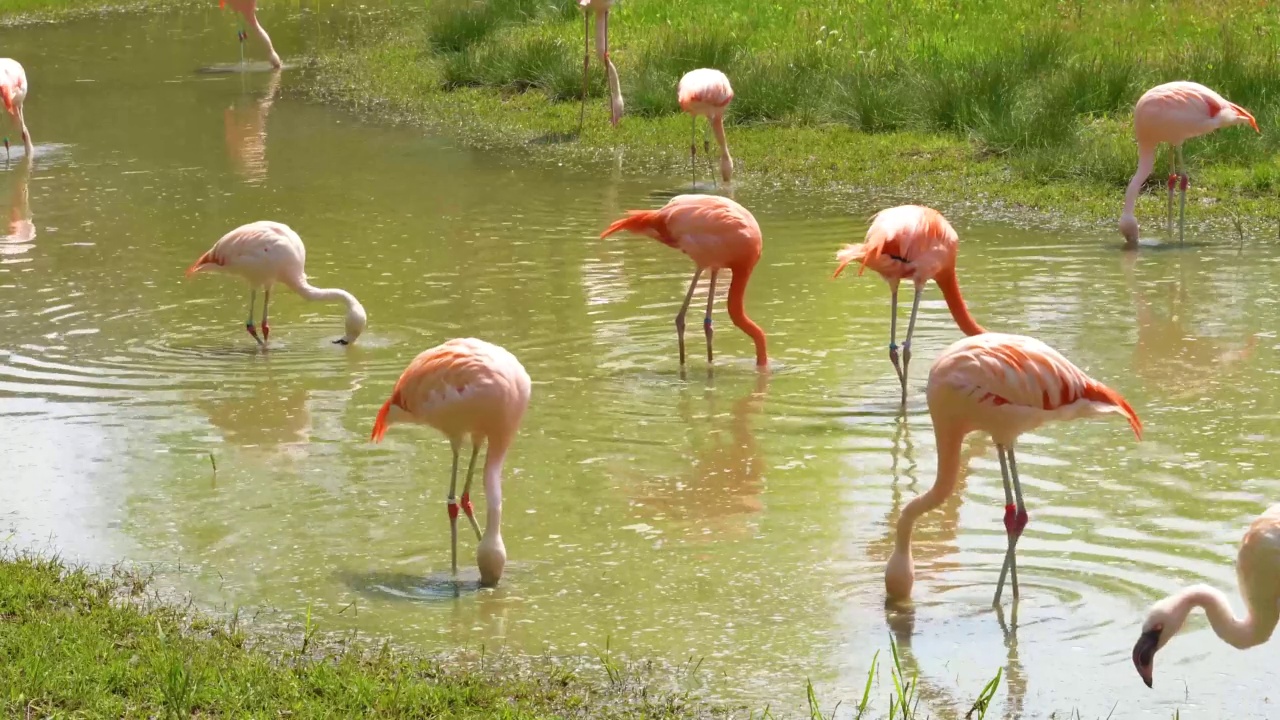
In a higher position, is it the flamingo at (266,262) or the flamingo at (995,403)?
the flamingo at (995,403)

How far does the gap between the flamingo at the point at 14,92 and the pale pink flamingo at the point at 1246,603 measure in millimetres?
10433

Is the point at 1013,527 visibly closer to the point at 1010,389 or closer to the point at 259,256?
the point at 1010,389

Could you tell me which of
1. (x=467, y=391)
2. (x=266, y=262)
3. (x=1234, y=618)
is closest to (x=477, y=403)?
(x=467, y=391)

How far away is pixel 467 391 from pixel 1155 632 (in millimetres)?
2025

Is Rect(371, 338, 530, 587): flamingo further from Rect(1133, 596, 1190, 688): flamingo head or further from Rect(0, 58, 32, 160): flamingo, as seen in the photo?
Rect(0, 58, 32, 160): flamingo

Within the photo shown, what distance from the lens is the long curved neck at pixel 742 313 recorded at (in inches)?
288

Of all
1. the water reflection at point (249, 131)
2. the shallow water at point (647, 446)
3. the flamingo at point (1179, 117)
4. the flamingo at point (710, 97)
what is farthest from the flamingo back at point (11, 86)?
the flamingo at point (1179, 117)

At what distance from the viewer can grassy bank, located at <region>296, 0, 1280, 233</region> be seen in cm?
1084

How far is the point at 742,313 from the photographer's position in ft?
24.1

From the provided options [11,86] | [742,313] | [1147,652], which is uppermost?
[1147,652]

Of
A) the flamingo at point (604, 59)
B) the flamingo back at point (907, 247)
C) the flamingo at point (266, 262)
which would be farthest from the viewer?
the flamingo at point (604, 59)

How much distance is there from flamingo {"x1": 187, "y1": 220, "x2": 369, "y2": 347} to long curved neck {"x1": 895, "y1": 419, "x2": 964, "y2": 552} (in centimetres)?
352

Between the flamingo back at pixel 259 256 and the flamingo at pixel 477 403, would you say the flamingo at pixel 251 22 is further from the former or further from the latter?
the flamingo at pixel 477 403

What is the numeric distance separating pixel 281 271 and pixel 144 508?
2.20 meters
